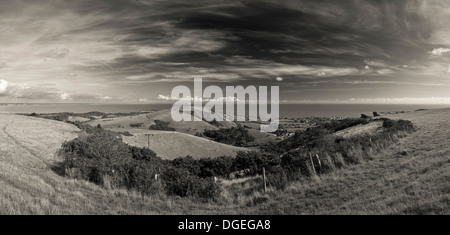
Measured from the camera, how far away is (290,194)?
12.8m

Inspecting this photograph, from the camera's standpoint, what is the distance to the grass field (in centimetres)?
842

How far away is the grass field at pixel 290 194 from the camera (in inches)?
332

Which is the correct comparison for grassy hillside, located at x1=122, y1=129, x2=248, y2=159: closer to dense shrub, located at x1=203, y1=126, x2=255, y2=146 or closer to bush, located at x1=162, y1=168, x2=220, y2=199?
dense shrub, located at x1=203, y1=126, x2=255, y2=146

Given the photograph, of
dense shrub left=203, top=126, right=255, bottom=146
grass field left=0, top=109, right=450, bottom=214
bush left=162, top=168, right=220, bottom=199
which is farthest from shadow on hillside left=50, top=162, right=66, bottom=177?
dense shrub left=203, top=126, right=255, bottom=146

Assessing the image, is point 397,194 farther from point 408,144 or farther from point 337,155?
point 408,144

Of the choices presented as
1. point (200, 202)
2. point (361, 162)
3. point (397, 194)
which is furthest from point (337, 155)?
point (200, 202)

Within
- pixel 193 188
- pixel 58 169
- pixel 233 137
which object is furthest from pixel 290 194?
pixel 233 137

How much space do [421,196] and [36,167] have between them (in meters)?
17.9

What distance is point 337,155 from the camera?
18.0 m

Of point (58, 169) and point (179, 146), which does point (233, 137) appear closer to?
point (179, 146)
